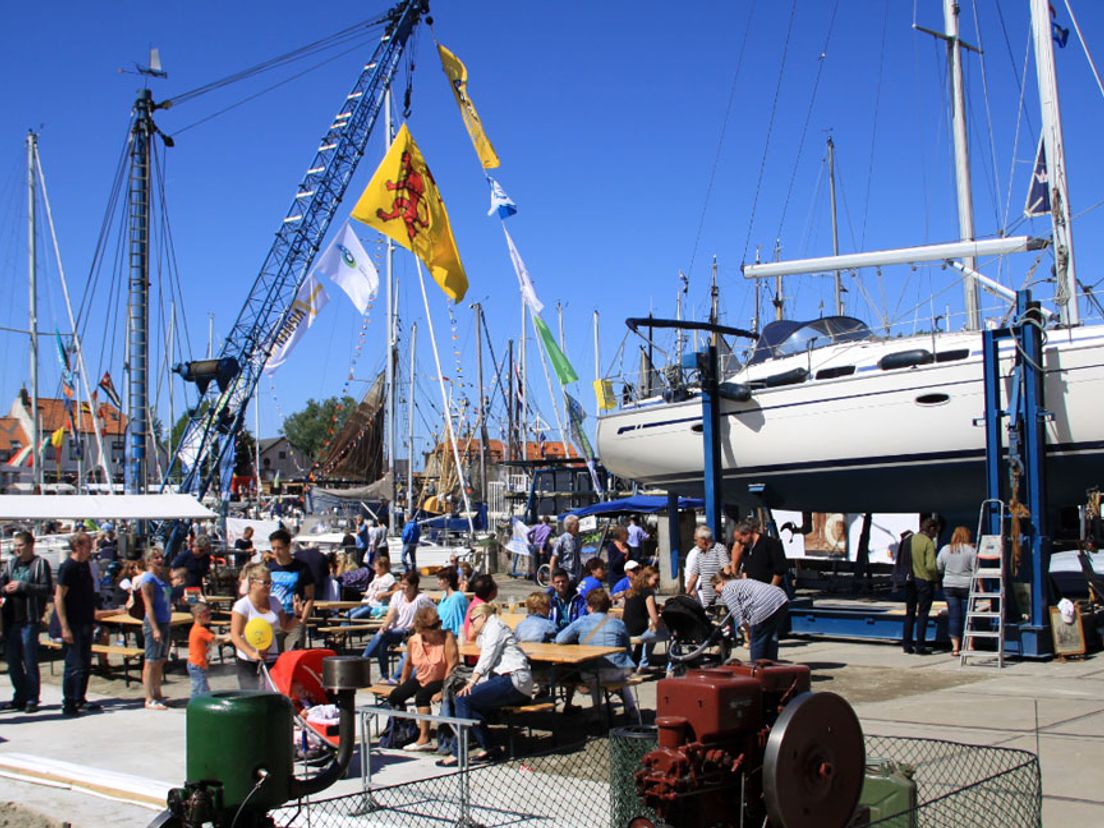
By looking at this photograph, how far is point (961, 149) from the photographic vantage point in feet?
69.7

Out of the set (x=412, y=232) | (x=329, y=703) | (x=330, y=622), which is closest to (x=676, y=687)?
(x=329, y=703)

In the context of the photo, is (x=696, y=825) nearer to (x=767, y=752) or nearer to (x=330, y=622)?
(x=767, y=752)

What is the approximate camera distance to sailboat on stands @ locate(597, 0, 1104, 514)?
16.5 meters

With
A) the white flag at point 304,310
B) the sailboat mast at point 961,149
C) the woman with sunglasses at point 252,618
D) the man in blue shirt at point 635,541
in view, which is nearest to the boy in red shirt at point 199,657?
the woman with sunglasses at point 252,618

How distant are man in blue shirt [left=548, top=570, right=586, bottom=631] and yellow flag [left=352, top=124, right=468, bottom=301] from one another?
8.96 meters

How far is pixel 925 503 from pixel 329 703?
1364 cm

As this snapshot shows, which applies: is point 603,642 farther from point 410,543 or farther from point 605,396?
point 410,543

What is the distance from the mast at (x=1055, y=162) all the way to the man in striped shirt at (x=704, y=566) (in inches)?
270

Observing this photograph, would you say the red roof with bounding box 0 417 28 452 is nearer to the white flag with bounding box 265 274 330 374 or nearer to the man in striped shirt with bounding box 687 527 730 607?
the white flag with bounding box 265 274 330 374

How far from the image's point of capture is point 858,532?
87.4 feet

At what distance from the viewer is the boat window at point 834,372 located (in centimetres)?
1912

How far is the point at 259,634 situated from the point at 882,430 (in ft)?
39.1

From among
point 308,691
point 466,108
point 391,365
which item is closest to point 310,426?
point 391,365

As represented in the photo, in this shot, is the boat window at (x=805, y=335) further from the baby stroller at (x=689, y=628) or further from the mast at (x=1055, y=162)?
the baby stroller at (x=689, y=628)
